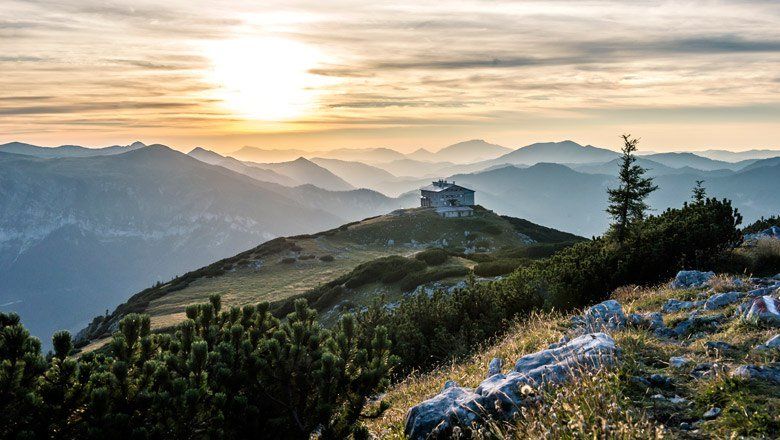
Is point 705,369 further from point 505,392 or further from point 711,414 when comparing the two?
point 505,392

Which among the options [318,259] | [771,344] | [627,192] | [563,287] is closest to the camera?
[771,344]

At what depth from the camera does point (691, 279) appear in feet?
41.4

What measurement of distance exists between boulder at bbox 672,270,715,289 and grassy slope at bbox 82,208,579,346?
20.5 metres

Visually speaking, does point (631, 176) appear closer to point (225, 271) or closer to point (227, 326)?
point (227, 326)

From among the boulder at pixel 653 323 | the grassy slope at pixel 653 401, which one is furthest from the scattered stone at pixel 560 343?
the boulder at pixel 653 323

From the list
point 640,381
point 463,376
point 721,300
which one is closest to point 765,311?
point 721,300

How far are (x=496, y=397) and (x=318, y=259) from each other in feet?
173

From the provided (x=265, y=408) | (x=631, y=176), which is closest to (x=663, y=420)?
(x=265, y=408)

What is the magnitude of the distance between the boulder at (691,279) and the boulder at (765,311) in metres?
3.82

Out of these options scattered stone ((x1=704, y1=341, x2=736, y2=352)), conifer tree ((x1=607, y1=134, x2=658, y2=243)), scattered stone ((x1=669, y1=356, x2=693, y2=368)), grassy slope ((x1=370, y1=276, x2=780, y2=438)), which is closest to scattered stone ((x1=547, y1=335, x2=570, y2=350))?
grassy slope ((x1=370, y1=276, x2=780, y2=438))

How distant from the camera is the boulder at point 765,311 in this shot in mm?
7855

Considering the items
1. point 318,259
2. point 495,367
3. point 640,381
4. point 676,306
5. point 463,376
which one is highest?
point 640,381

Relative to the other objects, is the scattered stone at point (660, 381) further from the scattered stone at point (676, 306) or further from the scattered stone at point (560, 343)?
the scattered stone at point (676, 306)

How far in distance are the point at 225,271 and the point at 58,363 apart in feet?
172
